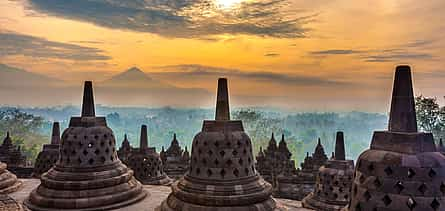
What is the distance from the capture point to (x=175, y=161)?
24.4m

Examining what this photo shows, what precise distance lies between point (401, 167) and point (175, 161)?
20.1 metres

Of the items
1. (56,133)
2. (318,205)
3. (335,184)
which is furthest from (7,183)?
(335,184)

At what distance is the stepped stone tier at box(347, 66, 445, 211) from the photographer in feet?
17.4

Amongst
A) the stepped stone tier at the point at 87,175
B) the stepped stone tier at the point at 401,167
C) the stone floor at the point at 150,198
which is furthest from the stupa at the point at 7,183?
the stepped stone tier at the point at 401,167

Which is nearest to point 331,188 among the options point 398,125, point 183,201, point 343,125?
point 183,201

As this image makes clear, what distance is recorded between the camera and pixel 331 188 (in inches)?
529

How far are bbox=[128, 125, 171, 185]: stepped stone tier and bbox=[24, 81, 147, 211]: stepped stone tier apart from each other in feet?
13.5

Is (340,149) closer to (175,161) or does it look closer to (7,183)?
(7,183)

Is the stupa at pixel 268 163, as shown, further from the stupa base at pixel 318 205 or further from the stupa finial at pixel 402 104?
the stupa finial at pixel 402 104

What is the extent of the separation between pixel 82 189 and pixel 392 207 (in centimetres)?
964

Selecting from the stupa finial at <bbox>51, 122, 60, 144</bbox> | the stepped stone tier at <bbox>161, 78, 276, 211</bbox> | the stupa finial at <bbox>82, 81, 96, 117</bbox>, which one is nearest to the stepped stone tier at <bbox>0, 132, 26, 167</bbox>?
the stupa finial at <bbox>51, 122, 60, 144</bbox>

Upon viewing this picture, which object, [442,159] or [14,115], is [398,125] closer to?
[442,159]

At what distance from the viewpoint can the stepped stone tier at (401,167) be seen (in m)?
5.31

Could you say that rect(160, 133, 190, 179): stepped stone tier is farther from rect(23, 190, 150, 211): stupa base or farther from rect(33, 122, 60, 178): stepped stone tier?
rect(23, 190, 150, 211): stupa base
